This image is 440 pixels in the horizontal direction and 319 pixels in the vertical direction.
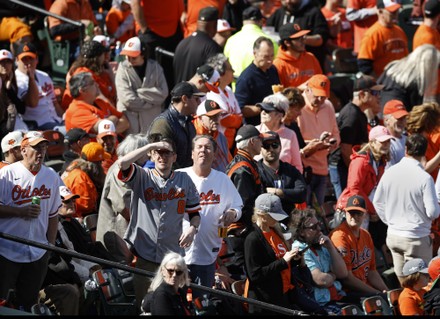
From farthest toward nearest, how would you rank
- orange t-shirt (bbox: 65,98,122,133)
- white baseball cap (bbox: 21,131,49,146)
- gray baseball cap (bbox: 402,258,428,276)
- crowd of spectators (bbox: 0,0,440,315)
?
orange t-shirt (bbox: 65,98,122,133), gray baseball cap (bbox: 402,258,428,276), crowd of spectators (bbox: 0,0,440,315), white baseball cap (bbox: 21,131,49,146)

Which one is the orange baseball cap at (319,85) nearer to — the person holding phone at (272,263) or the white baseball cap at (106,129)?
the white baseball cap at (106,129)

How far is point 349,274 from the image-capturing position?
11.4 meters

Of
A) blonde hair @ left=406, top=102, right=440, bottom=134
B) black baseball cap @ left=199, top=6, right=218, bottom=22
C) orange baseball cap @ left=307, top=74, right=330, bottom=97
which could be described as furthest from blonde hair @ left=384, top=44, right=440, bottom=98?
black baseball cap @ left=199, top=6, right=218, bottom=22

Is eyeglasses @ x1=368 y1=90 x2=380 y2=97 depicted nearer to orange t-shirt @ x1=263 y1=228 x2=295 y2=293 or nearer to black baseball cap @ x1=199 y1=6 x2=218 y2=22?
black baseball cap @ x1=199 y1=6 x2=218 y2=22

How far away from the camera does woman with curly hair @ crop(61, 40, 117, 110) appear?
1326cm

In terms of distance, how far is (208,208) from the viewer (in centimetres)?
1030

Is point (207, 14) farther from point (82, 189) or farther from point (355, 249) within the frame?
point (355, 249)

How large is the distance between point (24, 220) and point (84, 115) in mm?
3000

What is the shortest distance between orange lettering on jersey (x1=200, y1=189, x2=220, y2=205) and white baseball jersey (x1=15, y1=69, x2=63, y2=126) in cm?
378

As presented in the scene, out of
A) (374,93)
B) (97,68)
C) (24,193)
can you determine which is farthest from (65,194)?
(374,93)

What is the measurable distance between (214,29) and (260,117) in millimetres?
1525

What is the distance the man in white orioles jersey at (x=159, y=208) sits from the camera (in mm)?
9766

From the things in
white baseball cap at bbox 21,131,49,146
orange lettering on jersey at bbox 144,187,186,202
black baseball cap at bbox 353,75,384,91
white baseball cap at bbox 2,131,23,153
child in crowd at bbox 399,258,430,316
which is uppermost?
white baseball cap at bbox 21,131,49,146

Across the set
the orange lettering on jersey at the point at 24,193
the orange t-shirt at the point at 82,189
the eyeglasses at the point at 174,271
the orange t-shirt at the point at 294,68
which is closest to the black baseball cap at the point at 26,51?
the orange t-shirt at the point at 82,189
